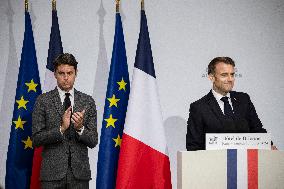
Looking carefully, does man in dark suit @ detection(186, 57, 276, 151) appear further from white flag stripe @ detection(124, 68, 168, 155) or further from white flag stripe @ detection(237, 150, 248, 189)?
white flag stripe @ detection(124, 68, 168, 155)

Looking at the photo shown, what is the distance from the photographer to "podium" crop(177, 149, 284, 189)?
70.5 inches

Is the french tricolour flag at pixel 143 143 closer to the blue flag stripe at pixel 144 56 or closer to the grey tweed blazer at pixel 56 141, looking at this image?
the blue flag stripe at pixel 144 56

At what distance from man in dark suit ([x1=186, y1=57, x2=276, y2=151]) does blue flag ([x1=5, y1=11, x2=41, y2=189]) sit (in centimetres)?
139

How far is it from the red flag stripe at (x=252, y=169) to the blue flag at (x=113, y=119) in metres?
1.38

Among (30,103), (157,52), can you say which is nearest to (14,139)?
(30,103)

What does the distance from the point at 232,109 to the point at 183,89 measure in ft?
3.92

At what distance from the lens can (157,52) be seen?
3582 mm

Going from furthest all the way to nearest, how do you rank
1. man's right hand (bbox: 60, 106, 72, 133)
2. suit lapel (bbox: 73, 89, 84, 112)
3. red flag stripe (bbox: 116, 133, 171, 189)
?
red flag stripe (bbox: 116, 133, 171, 189), suit lapel (bbox: 73, 89, 84, 112), man's right hand (bbox: 60, 106, 72, 133)

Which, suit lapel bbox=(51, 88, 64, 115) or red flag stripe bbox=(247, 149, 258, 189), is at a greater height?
suit lapel bbox=(51, 88, 64, 115)

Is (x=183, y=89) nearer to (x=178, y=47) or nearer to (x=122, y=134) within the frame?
(x=178, y=47)

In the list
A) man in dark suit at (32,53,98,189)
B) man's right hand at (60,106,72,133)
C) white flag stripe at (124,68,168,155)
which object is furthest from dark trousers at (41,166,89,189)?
white flag stripe at (124,68,168,155)

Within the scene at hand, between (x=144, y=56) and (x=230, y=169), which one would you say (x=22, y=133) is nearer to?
(x=144, y=56)

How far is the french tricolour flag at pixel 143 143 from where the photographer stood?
2865 millimetres

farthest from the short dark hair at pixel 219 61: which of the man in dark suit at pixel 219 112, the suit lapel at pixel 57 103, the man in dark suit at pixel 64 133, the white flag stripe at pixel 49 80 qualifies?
the white flag stripe at pixel 49 80
